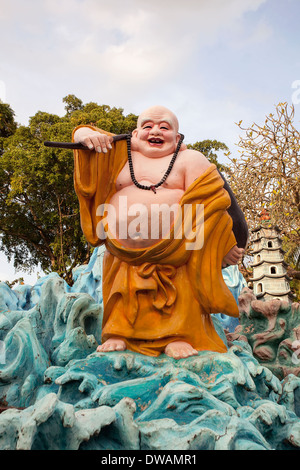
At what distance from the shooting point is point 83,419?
6.07 feet

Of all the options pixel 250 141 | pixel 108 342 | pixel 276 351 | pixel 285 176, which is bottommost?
pixel 276 351

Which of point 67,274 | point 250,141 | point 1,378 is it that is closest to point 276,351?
point 1,378

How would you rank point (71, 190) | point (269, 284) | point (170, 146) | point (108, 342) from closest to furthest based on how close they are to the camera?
point (108, 342)
point (170, 146)
point (269, 284)
point (71, 190)

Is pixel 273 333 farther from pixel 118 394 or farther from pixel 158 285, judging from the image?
pixel 118 394

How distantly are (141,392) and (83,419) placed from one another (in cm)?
70

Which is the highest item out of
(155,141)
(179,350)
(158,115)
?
(158,115)

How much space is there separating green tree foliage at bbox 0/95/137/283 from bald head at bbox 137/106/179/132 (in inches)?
298

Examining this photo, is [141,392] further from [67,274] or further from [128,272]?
[67,274]

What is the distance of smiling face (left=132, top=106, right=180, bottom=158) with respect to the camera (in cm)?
329

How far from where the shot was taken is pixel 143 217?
9.70ft

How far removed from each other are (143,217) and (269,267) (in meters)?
3.90

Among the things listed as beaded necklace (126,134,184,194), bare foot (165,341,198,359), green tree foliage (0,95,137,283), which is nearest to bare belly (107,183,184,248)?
beaded necklace (126,134,184,194)

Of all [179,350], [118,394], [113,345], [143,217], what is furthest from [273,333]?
[118,394]

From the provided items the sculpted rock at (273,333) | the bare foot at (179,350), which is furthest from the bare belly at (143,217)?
the sculpted rock at (273,333)
